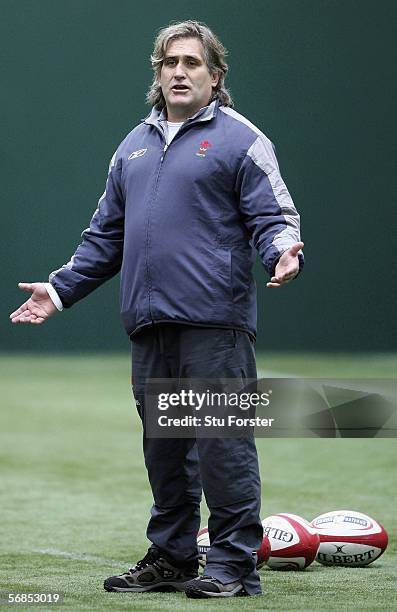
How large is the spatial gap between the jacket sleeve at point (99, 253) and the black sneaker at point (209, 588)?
1014 mm

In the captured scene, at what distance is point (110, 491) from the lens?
6941 mm

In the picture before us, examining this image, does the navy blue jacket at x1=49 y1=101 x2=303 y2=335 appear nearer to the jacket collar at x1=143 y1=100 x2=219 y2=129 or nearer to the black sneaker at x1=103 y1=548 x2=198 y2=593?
the jacket collar at x1=143 y1=100 x2=219 y2=129

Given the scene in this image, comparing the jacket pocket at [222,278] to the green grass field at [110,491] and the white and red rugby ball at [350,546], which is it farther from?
the white and red rugby ball at [350,546]

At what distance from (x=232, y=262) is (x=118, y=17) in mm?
10959

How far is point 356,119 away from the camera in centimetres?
1416

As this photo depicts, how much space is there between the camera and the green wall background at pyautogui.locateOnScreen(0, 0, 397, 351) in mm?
14023

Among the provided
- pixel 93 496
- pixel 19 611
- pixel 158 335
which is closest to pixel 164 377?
pixel 158 335

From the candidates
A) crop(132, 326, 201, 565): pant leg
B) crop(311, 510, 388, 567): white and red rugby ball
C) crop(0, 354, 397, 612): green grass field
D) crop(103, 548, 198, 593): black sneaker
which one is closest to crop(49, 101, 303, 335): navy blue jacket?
crop(132, 326, 201, 565): pant leg

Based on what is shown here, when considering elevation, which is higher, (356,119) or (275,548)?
(356,119)

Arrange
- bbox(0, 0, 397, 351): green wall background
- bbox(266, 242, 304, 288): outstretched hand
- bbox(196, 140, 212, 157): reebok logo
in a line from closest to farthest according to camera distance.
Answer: bbox(266, 242, 304, 288): outstretched hand
bbox(196, 140, 212, 157): reebok logo
bbox(0, 0, 397, 351): green wall background

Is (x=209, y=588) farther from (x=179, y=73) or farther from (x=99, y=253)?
(x=179, y=73)

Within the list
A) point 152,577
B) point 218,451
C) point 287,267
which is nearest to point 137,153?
point 287,267

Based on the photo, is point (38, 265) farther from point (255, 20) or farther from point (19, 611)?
point (19, 611)

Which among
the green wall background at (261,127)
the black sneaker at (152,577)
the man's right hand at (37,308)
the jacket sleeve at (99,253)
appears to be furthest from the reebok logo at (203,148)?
the green wall background at (261,127)
